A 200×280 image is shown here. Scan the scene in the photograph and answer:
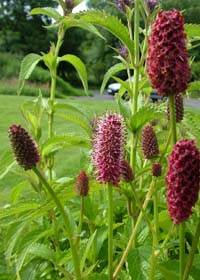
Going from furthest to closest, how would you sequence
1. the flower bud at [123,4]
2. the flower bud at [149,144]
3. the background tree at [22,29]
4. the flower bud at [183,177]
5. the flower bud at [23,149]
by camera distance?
the background tree at [22,29], the flower bud at [123,4], the flower bud at [149,144], the flower bud at [23,149], the flower bud at [183,177]

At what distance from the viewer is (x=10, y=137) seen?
1.16m

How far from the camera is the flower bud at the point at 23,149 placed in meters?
1.13

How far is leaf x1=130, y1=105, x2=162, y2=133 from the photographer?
1373 mm

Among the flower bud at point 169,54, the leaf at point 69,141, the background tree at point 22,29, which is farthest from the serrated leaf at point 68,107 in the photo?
the background tree at point 22,29

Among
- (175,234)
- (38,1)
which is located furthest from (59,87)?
(175,234)

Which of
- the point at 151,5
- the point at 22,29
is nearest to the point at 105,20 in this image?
the point at 151,5

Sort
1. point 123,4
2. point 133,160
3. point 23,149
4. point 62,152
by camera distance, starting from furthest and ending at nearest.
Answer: point 62,152
point 123,4
point 133,160
point 23,149

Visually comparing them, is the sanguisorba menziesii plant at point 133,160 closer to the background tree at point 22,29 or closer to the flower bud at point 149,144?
the flower bud at point 149,144

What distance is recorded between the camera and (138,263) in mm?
1421

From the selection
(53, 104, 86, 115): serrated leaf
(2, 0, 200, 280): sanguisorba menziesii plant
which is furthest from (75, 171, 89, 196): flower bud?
(53, 104, 86, 115): serrated leaf

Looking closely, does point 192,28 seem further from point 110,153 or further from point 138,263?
point 138,263

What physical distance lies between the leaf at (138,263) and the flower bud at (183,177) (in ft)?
1.59

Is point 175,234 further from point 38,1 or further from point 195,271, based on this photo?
point 38,1

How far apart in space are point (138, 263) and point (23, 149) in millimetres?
491
